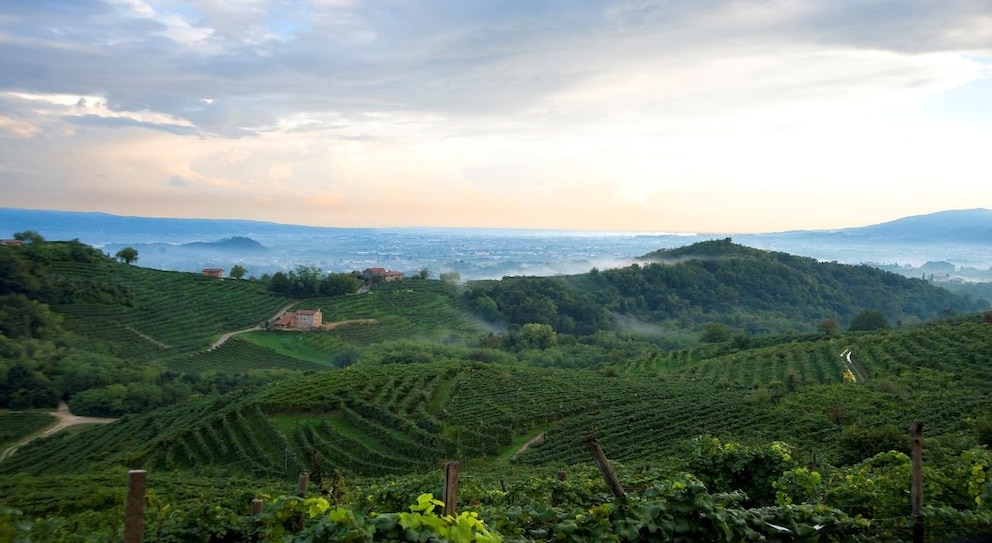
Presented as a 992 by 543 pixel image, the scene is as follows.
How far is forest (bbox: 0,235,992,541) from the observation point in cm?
480

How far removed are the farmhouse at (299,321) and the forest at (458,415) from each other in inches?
82.5

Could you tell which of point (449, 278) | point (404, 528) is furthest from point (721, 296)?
point (404, 528)

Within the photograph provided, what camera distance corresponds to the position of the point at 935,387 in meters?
25.5

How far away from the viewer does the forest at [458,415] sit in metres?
4.80

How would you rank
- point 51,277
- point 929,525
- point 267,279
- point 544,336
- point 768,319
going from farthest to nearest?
point 768,319
point 267,279
point 544,336
point 51,277
point 929,525

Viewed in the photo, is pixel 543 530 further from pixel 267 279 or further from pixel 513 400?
pixel 267 279

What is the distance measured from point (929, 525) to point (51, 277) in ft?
231

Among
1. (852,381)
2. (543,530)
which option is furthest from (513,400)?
(543,530)

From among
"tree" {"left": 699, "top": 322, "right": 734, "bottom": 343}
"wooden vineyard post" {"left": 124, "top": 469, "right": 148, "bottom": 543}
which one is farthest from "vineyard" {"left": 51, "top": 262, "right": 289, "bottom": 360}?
"wooden vineyard post" {"left": 124, "top": 469, "right": 148, "bottom": 543}

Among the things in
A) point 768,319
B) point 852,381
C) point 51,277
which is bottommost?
point 768,319

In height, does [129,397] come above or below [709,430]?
below

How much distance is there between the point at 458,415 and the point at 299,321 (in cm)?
4023

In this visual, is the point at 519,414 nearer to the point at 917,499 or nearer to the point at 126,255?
the point at 917,499

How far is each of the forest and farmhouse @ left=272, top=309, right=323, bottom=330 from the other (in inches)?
82.5
